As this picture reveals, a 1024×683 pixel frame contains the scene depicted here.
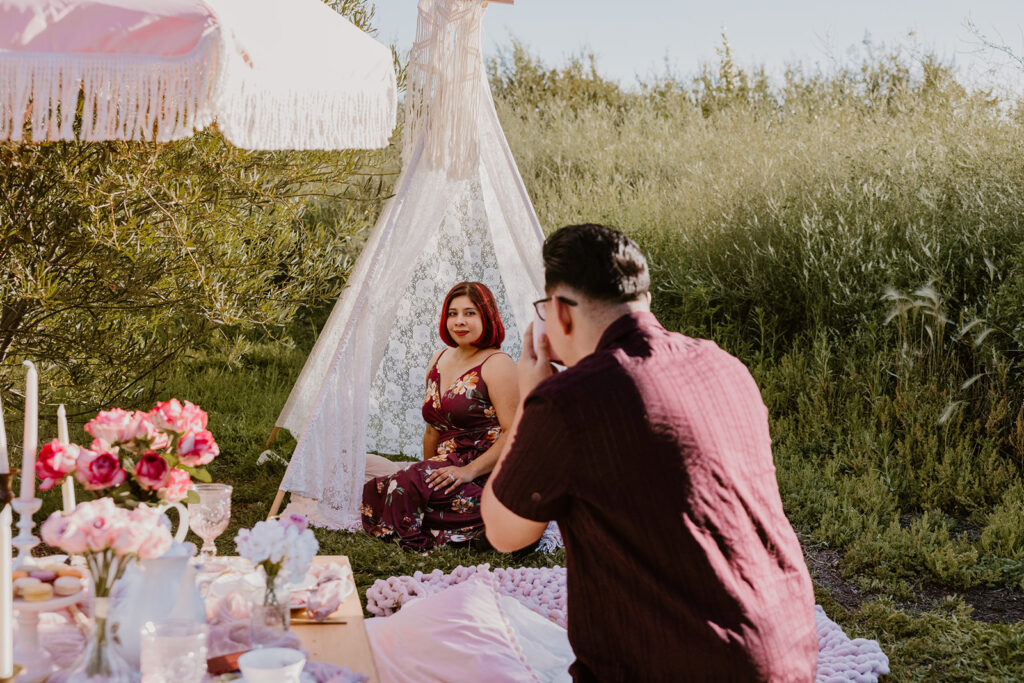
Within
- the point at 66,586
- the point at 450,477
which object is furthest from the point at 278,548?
the point at 450,477

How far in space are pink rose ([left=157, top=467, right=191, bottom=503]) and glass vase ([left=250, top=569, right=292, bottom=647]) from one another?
269 millimetres

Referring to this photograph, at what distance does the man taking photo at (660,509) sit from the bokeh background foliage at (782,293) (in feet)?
6.85

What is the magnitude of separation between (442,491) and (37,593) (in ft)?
9.49

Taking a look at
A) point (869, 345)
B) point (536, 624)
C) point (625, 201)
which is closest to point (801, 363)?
point (869, 345)

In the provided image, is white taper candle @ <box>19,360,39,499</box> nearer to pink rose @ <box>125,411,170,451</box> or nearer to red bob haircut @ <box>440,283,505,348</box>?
pink rose @ <box>125,411,170,451</box>

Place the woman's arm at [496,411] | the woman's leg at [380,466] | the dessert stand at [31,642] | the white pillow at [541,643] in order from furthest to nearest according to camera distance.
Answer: the woman's leg at [380,466] < the woman's arm at [496,411] < the white pillow at [541,643] < the dessert stand at [31,642]

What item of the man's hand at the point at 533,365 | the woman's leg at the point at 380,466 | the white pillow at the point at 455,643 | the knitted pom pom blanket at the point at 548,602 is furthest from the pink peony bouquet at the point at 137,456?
the woman's leg at the point at 380,466

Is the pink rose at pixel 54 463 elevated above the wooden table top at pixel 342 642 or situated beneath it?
elevated above

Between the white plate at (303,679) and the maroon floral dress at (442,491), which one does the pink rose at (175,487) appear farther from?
the maroon floral dress at (442,491)

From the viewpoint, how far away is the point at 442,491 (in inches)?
186

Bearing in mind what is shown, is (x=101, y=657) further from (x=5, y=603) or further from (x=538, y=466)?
(x=538, y=466)

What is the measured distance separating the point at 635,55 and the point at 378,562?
8959 mm

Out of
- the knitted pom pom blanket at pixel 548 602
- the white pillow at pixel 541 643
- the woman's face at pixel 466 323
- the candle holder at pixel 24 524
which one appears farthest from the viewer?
the woman's face at pixel 466 323

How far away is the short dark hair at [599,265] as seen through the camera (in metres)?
1.97
